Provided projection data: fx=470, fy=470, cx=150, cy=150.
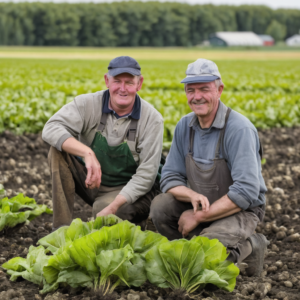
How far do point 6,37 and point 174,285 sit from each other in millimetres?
93017

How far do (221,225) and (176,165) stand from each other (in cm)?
59

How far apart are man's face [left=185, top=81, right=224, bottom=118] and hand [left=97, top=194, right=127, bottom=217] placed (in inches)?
35.9

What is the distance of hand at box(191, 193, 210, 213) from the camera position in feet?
10.5

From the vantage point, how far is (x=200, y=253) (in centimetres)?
272

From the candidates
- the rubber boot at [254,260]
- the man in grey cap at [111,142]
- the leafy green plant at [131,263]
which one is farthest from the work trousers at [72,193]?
the rubber boot at [254,260]

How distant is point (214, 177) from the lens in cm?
339

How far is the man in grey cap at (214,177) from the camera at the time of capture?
→ 10.5 ft

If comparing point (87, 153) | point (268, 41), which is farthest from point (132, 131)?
point (268, 41)

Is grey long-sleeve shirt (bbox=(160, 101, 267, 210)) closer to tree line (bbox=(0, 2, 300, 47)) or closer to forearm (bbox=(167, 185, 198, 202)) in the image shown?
forearm (bbox=(167, 185, 198, 202))

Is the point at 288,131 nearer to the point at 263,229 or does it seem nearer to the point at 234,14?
the point at 263,229

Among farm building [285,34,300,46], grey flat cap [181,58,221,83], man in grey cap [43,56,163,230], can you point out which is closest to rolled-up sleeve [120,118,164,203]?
man in grey cap [43,56,163,230]

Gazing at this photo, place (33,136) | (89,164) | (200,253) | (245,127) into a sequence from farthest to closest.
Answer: (33,136) < (89,164) < (245,127) < (200,253)

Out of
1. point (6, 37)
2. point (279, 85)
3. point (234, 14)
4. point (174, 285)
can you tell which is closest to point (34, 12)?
point (6, 37)

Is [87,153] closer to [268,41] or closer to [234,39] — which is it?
[234,39]
